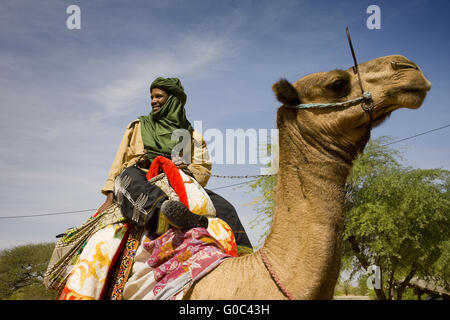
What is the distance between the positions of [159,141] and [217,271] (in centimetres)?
182

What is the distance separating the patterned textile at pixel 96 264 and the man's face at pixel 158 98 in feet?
5.23

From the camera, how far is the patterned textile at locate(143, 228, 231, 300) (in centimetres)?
253

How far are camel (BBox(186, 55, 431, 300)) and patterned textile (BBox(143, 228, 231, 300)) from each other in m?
0.07

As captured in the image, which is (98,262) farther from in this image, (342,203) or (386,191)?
(386,191)

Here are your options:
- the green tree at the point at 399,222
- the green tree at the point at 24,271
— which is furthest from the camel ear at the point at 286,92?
the green tree at the point at 24,271

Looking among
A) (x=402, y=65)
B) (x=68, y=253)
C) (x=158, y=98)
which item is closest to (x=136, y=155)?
(x=158, y=98)

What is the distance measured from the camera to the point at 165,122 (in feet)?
13.5

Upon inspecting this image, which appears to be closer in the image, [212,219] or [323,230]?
[323,230]

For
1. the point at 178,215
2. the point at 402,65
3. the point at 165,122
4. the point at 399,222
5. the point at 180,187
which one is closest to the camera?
the point at 402,65

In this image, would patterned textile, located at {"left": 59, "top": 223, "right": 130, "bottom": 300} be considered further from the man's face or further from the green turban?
the man's face

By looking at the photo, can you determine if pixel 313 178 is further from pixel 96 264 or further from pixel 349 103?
pixel 96 264

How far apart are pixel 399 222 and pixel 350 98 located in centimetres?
1779
